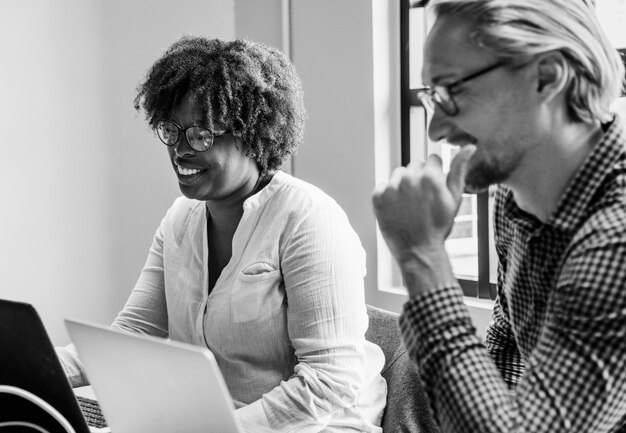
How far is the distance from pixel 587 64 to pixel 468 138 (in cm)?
17

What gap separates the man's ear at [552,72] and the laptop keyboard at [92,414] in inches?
34.9

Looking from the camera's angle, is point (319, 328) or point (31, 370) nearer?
point (31, 370)

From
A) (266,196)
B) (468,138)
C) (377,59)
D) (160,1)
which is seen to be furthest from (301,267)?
(160,1)

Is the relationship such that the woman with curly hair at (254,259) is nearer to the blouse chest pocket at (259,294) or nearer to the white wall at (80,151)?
the blouse chest pocket at (259,294)

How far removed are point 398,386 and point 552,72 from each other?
0.94 metres

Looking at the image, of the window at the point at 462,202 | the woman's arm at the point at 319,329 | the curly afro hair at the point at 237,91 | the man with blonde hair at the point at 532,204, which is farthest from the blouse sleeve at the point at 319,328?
the window at the point at 462,202

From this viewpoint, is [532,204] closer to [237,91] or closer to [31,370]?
[31,370]

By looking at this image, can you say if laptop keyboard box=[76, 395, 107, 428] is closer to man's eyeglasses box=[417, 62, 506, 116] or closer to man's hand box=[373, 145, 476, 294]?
man's hand box=[373, 145, 476, 294]

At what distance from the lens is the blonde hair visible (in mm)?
1023

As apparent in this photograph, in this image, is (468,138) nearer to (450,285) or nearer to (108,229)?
(450,285)

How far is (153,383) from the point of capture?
1.05 metres

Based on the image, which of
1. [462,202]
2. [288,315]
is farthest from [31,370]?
[462,202]

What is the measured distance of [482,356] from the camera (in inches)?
38.4

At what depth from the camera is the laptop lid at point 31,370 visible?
4.09 ft
